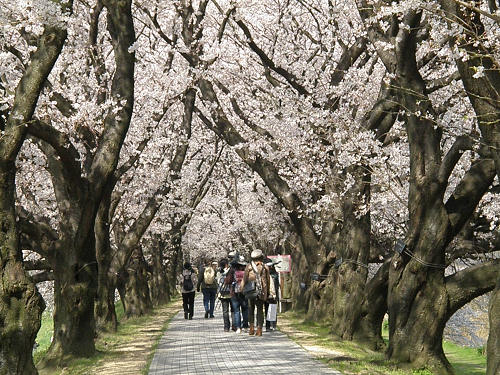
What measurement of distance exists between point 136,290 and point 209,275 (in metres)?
6.17

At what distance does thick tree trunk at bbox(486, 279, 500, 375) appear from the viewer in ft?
28.1

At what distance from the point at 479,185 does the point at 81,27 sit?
1223 centimetres

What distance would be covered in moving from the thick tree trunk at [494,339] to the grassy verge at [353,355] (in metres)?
3.26

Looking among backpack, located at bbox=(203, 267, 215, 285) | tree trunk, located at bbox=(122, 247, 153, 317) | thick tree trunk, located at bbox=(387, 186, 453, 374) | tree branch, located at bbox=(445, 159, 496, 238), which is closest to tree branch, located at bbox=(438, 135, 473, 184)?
thick tree trunk, located at bbox=(387, 186, 453, 374)

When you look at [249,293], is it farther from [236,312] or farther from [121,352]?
[121,352]

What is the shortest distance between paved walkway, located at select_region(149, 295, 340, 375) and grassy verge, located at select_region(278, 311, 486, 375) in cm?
33

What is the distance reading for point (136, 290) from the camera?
101 feet

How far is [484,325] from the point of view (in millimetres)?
40969

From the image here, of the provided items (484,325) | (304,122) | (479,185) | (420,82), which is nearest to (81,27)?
(304,122)

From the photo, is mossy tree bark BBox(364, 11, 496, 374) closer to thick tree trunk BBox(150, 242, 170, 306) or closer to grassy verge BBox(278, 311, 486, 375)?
grassy verge BBox(278, 311, 486, 375)

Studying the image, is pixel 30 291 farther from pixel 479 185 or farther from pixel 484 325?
pixel 484 325

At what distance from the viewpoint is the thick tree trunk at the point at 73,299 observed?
14688 mm

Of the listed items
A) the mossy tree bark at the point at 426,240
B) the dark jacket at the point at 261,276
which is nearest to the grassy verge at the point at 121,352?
the dark jacket at the point at 261,276

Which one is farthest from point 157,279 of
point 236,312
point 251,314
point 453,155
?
point 453,155
